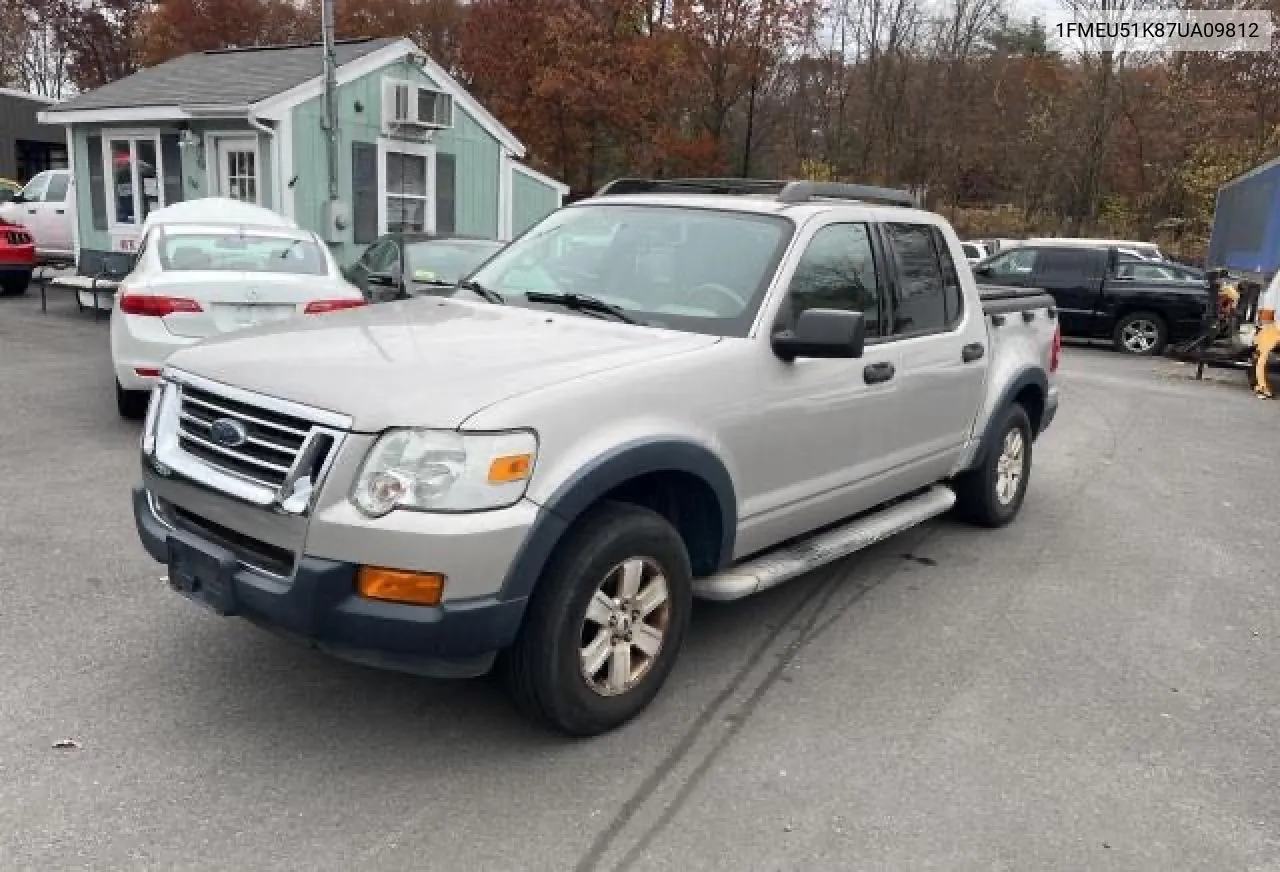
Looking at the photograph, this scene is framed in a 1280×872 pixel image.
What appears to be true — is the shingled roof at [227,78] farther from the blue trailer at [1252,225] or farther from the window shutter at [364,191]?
the blue trailer at [1252,225]

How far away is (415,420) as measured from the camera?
3045 millimetres

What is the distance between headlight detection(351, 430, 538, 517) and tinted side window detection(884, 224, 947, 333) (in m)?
2.52

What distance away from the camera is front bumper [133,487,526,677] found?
9.94 ft

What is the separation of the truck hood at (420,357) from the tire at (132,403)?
4.08m

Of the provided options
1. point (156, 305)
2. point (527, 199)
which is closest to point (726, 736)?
point (156, 305)

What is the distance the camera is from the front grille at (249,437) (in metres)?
3.20

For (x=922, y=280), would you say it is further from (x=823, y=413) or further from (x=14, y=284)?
(x=14, y=284)

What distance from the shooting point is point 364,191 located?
16922mm

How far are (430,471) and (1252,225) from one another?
60.3 ft

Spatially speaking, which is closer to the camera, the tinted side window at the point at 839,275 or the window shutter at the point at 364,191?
the tinted side window at the point at 839,275

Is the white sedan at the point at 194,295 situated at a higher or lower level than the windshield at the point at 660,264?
lower

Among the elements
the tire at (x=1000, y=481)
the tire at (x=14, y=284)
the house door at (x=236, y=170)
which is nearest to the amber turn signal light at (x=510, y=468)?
the tire at (x=1000, y=481)

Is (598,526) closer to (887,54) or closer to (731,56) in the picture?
(731,56)

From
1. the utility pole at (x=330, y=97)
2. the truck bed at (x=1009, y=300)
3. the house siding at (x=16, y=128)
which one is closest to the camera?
the truck bed at (x=1009, y=300)
